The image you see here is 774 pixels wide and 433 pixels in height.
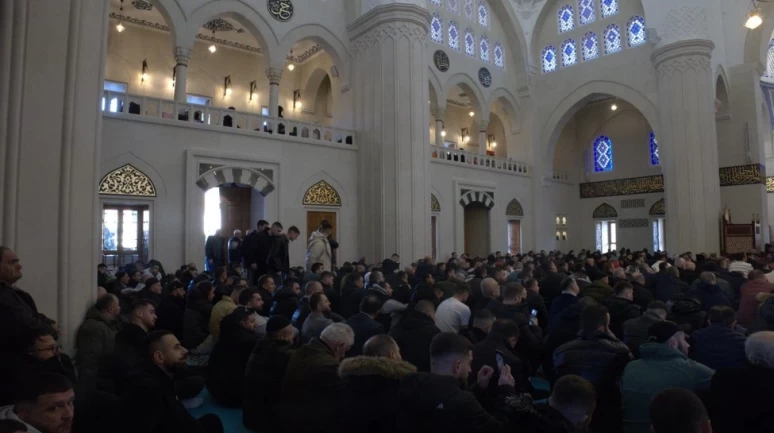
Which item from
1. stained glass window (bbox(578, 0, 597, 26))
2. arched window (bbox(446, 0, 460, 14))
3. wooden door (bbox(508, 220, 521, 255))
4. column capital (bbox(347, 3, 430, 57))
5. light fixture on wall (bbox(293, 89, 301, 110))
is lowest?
wooden door (bbox(508, 220, 521, 255))

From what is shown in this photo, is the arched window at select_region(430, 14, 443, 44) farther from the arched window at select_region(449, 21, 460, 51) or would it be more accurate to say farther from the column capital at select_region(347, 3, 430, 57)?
the column capital at select_region(347, 3, 430, 57)

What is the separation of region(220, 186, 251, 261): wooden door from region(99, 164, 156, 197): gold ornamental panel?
9.31 feet

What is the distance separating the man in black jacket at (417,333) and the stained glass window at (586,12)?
15.5m

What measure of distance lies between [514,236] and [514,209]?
91 cm

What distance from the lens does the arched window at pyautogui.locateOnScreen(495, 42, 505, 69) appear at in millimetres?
15830

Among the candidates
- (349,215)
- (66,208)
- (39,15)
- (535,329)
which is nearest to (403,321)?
(535,329)

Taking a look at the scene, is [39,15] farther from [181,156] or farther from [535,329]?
[181,156]

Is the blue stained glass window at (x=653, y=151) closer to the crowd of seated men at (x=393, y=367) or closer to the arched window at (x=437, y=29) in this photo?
the arched window at (x=437, y=29)

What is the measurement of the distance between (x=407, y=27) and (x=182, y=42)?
15.4ft

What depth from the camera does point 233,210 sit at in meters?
11.5

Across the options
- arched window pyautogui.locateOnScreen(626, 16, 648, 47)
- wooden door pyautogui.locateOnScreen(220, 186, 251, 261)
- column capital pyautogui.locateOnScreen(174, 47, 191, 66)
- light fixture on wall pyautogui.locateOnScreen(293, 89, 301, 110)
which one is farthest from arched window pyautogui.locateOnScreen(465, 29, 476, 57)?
column capital pyautogui.locateOnScreen(174, 47, 191, 66)

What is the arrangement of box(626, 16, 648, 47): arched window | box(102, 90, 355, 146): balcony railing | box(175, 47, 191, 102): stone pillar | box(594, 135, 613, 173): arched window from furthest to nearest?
box(594, 135, 613, 173): arched window
box(626, 16, 648, 47): arched window
box(175, 47, 191, 102): stone pillar
box(102, 90, 355, 146): balcony railing

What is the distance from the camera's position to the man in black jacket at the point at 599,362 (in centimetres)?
260

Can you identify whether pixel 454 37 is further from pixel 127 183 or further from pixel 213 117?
pixel 127 183
